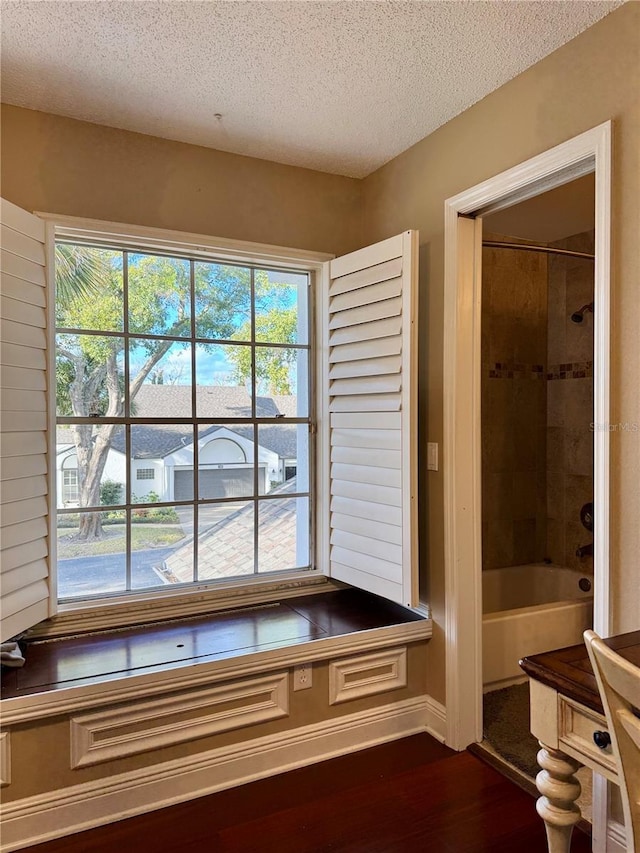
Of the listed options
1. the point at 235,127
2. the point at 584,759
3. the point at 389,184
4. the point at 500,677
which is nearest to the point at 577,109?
the point at 389,184

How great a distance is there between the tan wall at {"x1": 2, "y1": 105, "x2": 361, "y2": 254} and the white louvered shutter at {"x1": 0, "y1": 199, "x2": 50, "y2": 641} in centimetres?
24

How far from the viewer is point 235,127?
2336 millimetres

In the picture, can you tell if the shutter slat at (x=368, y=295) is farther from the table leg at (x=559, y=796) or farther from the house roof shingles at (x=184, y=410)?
A: the table leg at (x=559, y=796)

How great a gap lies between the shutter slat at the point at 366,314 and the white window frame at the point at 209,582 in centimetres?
16

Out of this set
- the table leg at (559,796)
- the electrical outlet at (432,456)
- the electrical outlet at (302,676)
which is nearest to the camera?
the table leg at (559,796)

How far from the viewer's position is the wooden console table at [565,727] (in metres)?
1.18

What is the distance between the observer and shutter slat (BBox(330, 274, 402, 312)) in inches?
92.7

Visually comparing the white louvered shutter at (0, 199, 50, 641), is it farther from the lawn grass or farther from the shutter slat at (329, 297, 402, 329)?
the shutter slat at (329, 297, 402, 329)

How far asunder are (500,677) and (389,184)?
2.46 metres

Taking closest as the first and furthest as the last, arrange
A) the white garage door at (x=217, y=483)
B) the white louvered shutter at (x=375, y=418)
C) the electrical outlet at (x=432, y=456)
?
the white louvered shutter at (x=375, y=418) → the electrical outlet at (x=432, y=456) → the white garage door at (x=217, y=483)

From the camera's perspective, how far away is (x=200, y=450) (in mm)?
2594

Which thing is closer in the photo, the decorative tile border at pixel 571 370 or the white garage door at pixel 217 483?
the white garage door at pixel 217 483

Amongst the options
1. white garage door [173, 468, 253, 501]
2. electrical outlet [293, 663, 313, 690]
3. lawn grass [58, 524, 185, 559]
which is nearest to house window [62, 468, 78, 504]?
lawn grass [58, 524, 185, 559]

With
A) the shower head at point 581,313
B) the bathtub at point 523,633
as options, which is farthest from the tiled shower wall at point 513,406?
the bathtub at point 523,633
